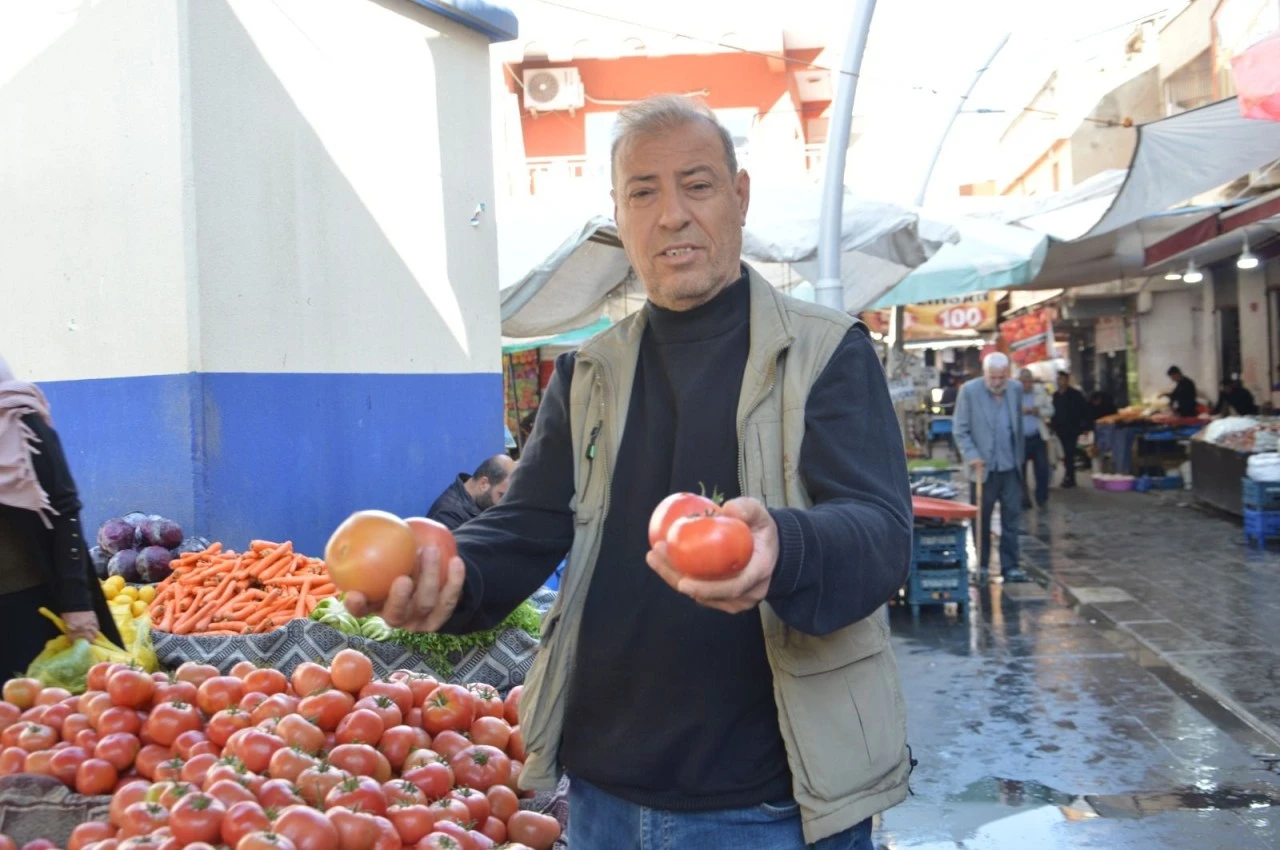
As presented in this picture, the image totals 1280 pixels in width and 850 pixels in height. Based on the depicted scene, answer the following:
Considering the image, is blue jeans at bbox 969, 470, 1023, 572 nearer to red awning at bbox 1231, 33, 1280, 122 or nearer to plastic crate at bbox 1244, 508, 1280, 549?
plastic crate at bbox 1244, 508, 1280, 549

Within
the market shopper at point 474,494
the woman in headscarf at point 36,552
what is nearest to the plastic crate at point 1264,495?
the market shopper at point 474,494

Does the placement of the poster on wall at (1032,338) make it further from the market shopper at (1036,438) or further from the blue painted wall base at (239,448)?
the blue painted wall base at (239,448)

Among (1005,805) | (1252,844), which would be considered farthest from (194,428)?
(1252,844)

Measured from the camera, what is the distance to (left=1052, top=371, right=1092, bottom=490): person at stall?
21359 millimetres

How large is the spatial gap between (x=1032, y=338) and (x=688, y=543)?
86.5 ft

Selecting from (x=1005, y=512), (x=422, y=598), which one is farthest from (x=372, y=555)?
(x=1005, y=512)

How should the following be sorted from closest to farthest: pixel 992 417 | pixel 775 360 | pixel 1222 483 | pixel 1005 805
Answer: pixel 775 360
pixel 1005 805
pixel 992 417
pixel 1222 483

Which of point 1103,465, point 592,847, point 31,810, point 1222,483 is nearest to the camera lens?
point 592,847

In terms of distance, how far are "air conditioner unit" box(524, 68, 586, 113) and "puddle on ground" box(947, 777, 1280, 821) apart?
27.5m

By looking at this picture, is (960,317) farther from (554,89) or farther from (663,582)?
(663,582)

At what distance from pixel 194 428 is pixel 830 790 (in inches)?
195

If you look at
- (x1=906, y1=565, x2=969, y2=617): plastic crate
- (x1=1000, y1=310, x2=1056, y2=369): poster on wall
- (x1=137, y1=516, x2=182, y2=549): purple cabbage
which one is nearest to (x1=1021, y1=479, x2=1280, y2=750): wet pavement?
(x1=906, y1=565, x2=969, y2=617): plastic crate

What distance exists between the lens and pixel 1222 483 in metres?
15.2

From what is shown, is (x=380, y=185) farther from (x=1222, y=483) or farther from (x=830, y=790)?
(x=1222, y=483)
